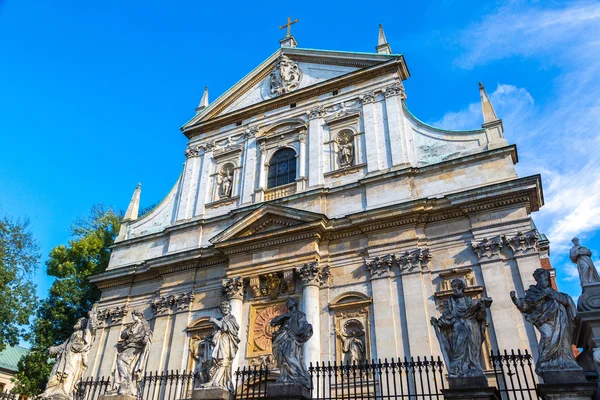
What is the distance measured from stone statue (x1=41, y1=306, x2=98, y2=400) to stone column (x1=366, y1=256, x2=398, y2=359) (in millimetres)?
7555

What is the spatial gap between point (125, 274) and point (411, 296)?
11.1 meters

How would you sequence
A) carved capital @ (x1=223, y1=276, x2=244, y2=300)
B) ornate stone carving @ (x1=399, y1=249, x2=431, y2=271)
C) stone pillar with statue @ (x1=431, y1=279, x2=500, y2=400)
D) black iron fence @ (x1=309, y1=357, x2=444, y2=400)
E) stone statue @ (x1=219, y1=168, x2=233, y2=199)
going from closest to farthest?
stone pillar with statue @ (x1=431, y1=279, x2=500, y2=400)
black iron fence @ (x1=309, y1=357, x2=444, y2=400)
ornate stone carving @ (x1=399, y1=249, x2=431, y2=271)
carved capital @ (x1=223, y1=276, x2=244, y2=300)
stone statue @ (x1=219, y1=168, x2=233, y2=199)

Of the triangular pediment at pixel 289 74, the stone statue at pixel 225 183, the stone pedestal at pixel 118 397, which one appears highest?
the triangular pediment at pixel 289 74

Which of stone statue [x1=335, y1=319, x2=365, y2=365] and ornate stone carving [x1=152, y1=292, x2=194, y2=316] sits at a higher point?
ornate stone carving [x1=152, y1=292, x2=194, y2=316]

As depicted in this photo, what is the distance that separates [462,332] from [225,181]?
13.0 metres

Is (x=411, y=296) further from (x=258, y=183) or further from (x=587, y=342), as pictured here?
(x=258, y=183)

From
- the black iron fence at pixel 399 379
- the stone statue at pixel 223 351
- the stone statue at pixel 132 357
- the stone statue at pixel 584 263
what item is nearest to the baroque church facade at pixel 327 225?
the black iron fence at pixel 399 379

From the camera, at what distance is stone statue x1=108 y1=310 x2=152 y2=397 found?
10.7 meters

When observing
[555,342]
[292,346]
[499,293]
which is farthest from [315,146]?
[555,342]

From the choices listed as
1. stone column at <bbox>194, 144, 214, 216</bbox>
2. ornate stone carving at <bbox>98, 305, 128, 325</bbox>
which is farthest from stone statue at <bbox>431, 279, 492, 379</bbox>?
ornate stone carving at <bbox>98, 305, 128, 325</bbox>

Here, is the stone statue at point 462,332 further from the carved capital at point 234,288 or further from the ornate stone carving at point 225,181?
the ornate stone carving at point 225,181

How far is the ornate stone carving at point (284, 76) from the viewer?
20.2 meters

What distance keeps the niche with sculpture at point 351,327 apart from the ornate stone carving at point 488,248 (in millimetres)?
3325

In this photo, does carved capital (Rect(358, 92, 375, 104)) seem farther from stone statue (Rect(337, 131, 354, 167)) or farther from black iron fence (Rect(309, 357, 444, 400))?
black iron fence (Rect(309, 357, 444, 400))
